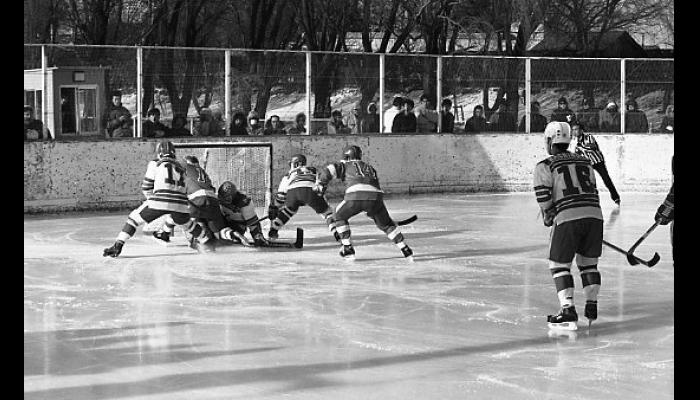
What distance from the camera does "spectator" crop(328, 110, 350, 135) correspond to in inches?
686

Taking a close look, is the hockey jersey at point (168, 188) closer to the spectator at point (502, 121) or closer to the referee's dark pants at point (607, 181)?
the referee's dark pants at point (607, 181)

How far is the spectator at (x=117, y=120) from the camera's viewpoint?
15.4 metres

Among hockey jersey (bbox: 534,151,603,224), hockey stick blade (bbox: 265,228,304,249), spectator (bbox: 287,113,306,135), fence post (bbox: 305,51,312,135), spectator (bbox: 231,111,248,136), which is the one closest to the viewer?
hockey jersey (bbox: 534,151,603,224)

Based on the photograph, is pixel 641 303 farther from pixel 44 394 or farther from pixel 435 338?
pixel 44 394

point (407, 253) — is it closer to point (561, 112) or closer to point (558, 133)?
point (558, 133)

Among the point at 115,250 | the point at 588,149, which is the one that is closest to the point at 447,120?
the point at 588,149

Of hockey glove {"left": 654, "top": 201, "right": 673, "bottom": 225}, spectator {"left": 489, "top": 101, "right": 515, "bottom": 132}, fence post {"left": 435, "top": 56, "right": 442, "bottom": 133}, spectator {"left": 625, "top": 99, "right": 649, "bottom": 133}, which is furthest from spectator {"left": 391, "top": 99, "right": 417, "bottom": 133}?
hockey glove {"left": 654, "top": 201, "right": 673, "bottom": 225}

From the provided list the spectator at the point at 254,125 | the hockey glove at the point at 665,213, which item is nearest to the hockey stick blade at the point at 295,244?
the hockey glove at the point at 665,213

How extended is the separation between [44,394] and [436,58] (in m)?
13.7

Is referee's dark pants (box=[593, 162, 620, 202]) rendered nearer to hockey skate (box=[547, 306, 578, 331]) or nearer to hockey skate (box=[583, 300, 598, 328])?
hockey skate (box=[583, 300, 598, 328])

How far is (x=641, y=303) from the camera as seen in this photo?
852 centimetres

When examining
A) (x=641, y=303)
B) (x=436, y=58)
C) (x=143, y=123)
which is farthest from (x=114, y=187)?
(x=641, y=303)

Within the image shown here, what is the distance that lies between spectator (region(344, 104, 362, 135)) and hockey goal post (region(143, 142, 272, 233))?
229 centimetres
